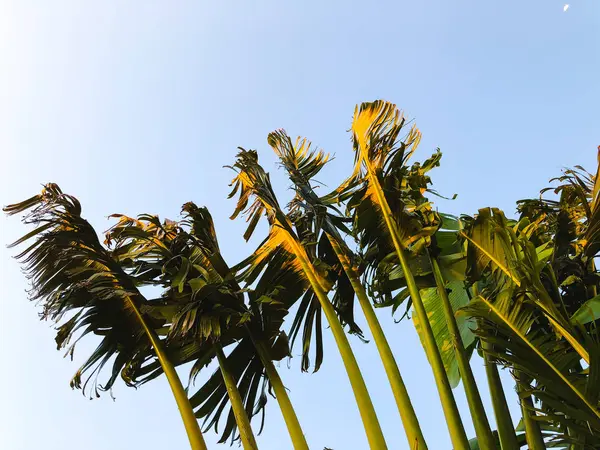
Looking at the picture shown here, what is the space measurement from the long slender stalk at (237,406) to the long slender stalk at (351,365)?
80 centimetres

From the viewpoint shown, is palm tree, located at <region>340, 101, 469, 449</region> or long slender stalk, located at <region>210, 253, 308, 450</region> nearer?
long slender stalk, located at <region>210, 253, 308, 450</region>

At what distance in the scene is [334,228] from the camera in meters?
4.85

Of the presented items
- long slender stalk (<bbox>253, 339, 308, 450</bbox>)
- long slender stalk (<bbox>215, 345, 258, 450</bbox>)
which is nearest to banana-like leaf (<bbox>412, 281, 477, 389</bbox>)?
long slender stalk (<bbox>253, 339, 308, 450</bbox>)

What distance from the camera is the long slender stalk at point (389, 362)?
3.57m

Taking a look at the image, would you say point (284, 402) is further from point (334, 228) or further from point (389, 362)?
point (334, 228)

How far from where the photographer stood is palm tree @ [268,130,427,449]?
3.69 metres

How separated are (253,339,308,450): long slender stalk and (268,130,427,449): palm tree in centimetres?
70

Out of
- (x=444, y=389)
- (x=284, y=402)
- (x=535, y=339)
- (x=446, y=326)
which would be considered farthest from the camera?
(x=446, y=326)

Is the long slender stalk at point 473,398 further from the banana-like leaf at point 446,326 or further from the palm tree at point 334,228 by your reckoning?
the banana-like leaf at point 446,326

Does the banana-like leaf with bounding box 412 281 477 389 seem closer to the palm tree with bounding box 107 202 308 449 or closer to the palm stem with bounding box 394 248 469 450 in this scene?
the palm stem with bounding box 394 248 469 450

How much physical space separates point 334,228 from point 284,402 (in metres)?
1.48

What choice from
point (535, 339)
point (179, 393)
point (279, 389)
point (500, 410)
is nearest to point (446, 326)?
point (500, 410)

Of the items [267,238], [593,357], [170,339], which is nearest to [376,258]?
[267,238]

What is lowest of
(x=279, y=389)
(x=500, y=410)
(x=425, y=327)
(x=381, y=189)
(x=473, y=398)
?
(x=500, y=410)
